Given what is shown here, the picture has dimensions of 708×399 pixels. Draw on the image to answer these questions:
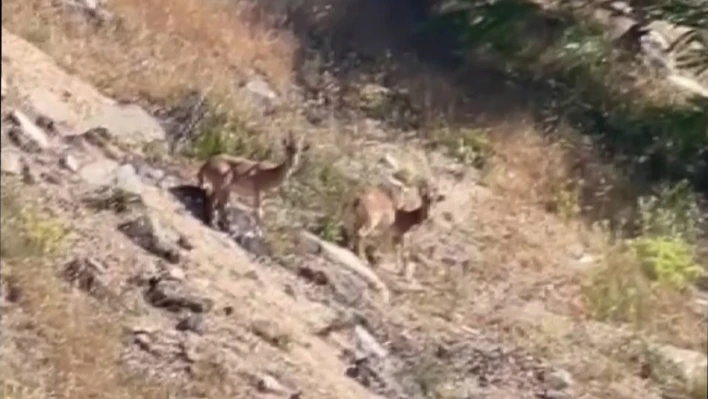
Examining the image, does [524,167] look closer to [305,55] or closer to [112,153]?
[305,55]

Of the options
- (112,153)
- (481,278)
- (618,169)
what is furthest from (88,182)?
(618,169)

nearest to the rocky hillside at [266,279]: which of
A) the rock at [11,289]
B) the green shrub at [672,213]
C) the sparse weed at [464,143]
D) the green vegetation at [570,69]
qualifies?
the rock at [11,289]

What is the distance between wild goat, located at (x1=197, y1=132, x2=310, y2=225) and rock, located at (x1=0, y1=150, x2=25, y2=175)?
1.28 meters

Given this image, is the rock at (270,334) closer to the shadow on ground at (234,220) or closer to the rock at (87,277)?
the rock at (87,277)

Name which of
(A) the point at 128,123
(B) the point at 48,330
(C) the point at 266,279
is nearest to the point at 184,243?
(C) the point at 266,279

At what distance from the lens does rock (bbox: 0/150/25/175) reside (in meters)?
7.53

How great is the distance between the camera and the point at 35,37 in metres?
9.33

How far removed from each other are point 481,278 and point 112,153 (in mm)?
2204

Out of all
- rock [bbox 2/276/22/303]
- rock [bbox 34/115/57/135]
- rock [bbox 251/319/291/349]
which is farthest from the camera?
rock [bbox 34/115/57/135]

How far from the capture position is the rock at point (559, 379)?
27.3 feet

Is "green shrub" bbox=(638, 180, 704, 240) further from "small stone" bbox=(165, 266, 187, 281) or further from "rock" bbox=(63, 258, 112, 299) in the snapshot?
"rock" bbox=(63, 258, 112, 299)

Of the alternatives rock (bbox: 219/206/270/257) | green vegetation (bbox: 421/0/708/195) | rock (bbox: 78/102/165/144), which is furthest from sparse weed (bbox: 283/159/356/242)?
green vegetation (bbox: 421/0/708/195)

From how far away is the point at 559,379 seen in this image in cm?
838

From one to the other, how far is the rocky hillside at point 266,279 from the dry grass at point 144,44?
26 mm
